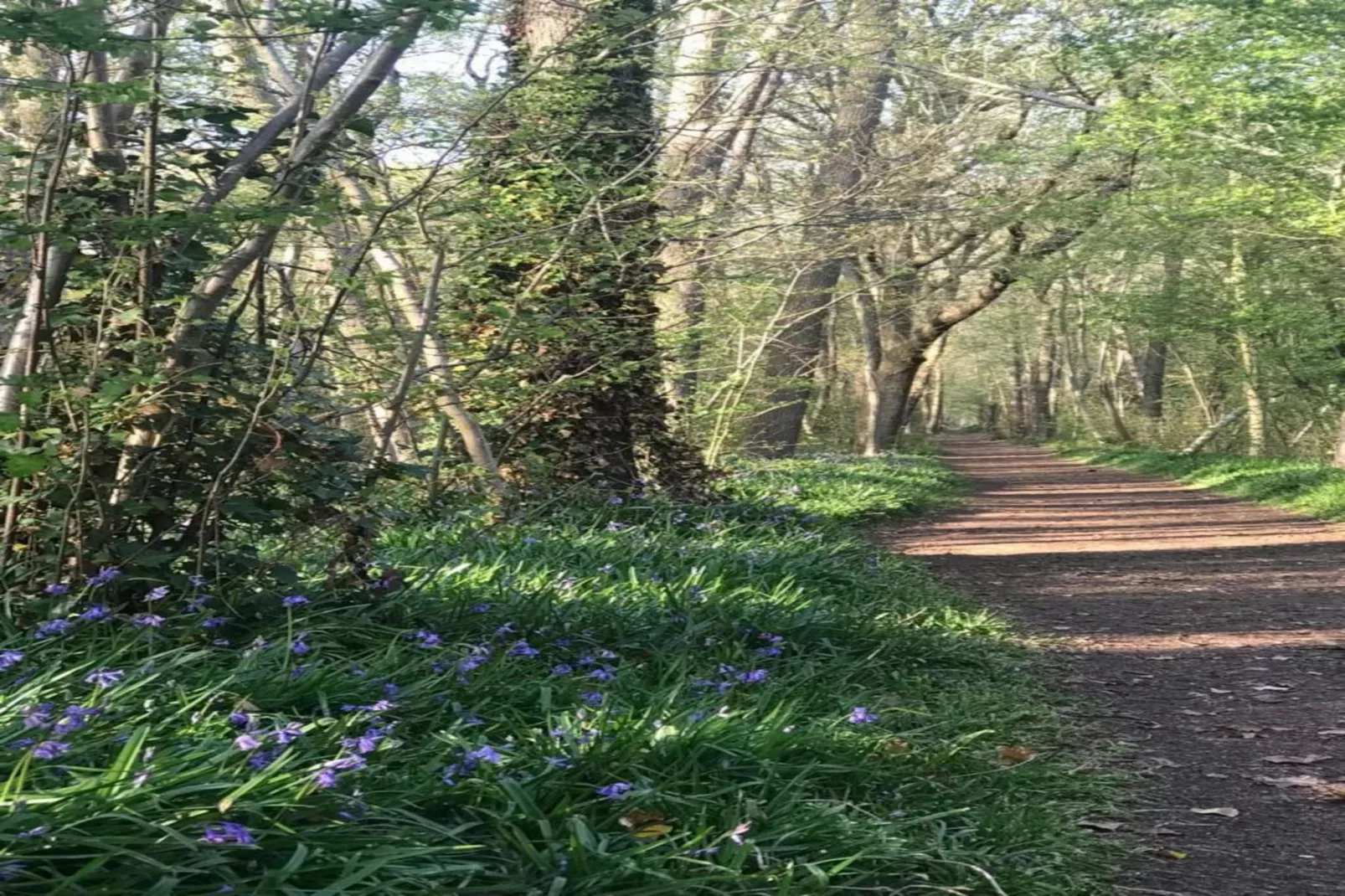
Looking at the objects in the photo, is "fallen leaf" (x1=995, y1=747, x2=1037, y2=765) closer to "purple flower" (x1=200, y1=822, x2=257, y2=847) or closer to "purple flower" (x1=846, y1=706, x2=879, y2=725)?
"purple flower" (x1=846, y1=706, x2=879, y2=725)

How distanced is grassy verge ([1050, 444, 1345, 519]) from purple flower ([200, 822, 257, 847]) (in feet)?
38.9

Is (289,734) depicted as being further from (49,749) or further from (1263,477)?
(1263,477)

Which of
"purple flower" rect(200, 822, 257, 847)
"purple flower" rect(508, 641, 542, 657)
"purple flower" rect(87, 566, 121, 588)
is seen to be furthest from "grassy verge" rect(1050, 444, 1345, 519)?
"purple flower" rect(200, 822, 257, 847)

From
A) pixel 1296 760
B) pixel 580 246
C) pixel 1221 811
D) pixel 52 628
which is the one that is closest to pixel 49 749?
pixel 52 628

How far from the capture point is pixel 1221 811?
3.65m

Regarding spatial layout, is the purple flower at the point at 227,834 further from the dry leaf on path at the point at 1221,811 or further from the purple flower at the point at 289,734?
the dry leaf on path at the point at 1221,811

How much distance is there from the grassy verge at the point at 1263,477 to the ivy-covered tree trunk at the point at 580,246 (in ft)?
23.7

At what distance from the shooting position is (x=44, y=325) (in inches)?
147

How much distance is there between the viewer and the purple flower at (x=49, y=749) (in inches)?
91.3

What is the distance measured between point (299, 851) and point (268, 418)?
2.07 m

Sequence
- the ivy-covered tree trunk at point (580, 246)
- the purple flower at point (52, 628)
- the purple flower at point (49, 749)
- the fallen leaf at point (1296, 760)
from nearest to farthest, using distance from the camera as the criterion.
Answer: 1. the purple flower at point (49, 749)
2. the purple flower at point (52, 628)
3. the fallen leaf at point (1296, 760)
4. the ivy-covered tree trunk at point (580, 246)

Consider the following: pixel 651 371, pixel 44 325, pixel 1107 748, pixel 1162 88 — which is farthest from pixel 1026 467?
pixel 44 325

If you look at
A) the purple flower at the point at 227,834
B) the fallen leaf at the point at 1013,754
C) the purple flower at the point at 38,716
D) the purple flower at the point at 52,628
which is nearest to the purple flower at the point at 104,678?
the purple flower at the point at 38,716

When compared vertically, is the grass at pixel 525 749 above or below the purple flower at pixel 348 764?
below
